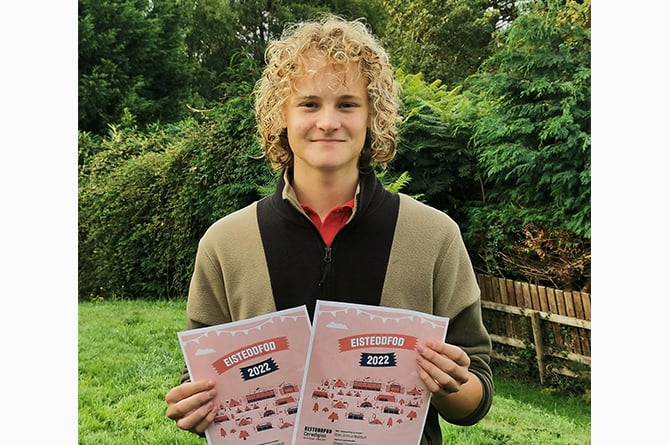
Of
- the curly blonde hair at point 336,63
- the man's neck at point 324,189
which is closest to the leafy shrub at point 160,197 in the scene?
the curly blonde hair at point 336,63

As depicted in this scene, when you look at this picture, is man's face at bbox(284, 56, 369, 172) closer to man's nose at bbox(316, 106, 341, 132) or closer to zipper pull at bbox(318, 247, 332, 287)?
man's nose at bbox(316, 106, 341, 132)

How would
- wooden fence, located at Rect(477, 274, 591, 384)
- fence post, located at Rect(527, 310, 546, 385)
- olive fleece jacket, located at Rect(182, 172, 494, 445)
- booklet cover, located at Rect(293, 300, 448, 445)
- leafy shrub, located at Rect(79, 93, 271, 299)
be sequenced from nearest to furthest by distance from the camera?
booklet cover, located at Rect(293, 300, 448, 445) < olive fleece jacket, located at Rect(182, 172, 494, 445) < wooden fence, located at Rect(477, 274, 591, 384) < fence post, located at Rect(527, 310, 546, 385) < leafy shrub, located at Rect(79, 93, 271, 299)

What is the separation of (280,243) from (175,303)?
3.91 metres

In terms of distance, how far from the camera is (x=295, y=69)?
1293 mm

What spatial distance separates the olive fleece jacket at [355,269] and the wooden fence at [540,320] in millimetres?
2749

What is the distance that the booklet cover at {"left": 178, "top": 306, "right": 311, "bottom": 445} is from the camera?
1180mm

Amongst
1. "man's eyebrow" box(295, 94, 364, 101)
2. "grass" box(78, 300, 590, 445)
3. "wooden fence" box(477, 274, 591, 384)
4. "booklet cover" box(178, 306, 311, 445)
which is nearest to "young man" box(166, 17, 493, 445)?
"man's eyebrow" box(295, 94, 364, 101)

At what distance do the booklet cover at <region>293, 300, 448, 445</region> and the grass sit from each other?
85.4 inches

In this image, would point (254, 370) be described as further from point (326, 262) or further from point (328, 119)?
point (328, 119)

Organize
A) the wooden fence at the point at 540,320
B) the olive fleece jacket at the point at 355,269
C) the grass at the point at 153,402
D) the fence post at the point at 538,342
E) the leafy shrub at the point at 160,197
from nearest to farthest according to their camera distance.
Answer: the olive fleece jacket at the point at 355,269 < the grass at the point at 153,402 < the wooden fence at the point at 540,320 < the fence post at the point at 538,342 < the leafy shrub at the point at 160,197

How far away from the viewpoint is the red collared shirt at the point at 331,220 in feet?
4.39

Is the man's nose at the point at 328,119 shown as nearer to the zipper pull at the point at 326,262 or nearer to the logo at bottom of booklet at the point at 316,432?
the zipper pull at the point at 326,262
